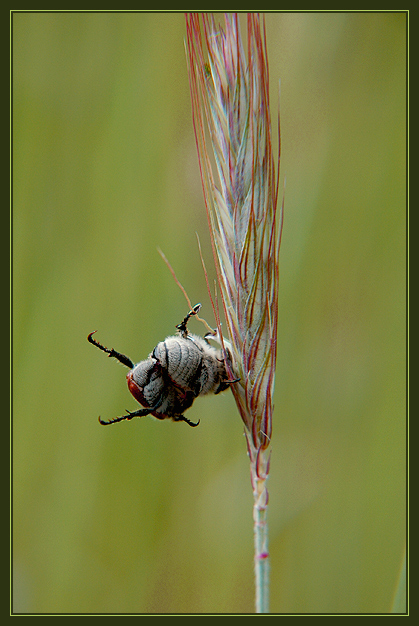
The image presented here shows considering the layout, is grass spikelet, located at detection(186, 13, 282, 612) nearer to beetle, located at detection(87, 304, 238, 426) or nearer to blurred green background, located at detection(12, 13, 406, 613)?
beetle, located at detection(87, 304, 238, 426)

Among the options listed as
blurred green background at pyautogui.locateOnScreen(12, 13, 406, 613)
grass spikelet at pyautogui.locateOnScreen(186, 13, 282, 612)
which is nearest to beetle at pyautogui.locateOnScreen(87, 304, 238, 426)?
grass spikelet at pyautogui.locateOnScreen(186, 13, 282, 612)

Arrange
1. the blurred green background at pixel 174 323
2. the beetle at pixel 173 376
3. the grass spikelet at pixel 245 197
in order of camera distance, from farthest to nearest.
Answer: the blurred green background at pixel 174 323, the beetle at pixel 173 376, the grass spikelet at pixel 245 197

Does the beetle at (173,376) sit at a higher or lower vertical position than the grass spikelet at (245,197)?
lower

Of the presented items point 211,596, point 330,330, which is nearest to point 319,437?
point 330,330

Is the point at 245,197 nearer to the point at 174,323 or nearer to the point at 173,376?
the point at 173,376

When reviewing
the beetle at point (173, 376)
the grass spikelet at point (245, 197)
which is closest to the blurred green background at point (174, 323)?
the beetle at point (173, 376)

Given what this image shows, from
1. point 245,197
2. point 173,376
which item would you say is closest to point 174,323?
point 173,376

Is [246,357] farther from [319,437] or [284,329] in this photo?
[319,437]

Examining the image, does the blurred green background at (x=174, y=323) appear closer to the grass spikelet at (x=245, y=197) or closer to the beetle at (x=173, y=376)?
the beetle at (x=173, y=376)
